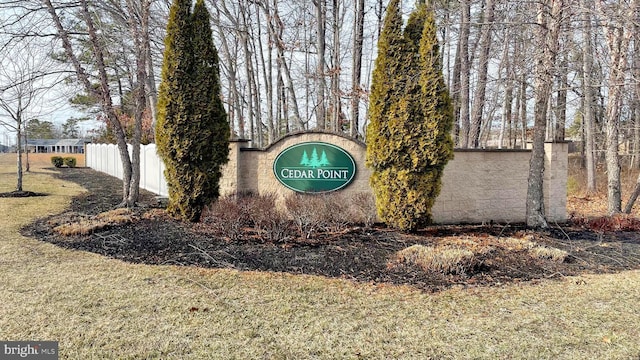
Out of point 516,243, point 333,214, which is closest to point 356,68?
point 333,214

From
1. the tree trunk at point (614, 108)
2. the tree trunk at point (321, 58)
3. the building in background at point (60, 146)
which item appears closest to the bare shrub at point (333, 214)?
the tree trunk at point (614, 108)

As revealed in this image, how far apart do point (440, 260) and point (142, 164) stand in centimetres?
1161

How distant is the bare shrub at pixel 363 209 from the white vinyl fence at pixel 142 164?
5581 mm

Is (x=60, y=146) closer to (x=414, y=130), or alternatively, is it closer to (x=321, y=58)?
(x=321, y=58)

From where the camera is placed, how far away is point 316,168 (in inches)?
290

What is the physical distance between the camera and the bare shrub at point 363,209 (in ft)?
22.0

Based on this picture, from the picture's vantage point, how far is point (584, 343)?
280 cm

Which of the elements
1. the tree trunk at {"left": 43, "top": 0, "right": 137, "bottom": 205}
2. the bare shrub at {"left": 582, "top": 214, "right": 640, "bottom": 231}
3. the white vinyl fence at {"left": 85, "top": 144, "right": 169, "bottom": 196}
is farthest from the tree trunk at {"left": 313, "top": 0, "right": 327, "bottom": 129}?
the bare shrub at {"left": 582, "top": 214, "right": 640, "bottom": 231}

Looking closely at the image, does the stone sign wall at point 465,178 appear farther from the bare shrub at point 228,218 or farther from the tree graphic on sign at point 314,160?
the bare shrub at point 228,218

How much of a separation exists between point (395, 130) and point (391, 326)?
392 cm

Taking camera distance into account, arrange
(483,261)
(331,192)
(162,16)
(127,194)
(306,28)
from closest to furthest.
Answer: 1. (483,261)
2. (331,192)
3. (127,194)
4. (162,16)
5. (306,28)

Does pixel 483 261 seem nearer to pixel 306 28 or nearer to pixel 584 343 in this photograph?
pixel 584 343

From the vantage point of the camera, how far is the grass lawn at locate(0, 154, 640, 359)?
268cm

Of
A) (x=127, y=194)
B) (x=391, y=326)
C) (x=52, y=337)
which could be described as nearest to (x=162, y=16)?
(x=127, y=194)
